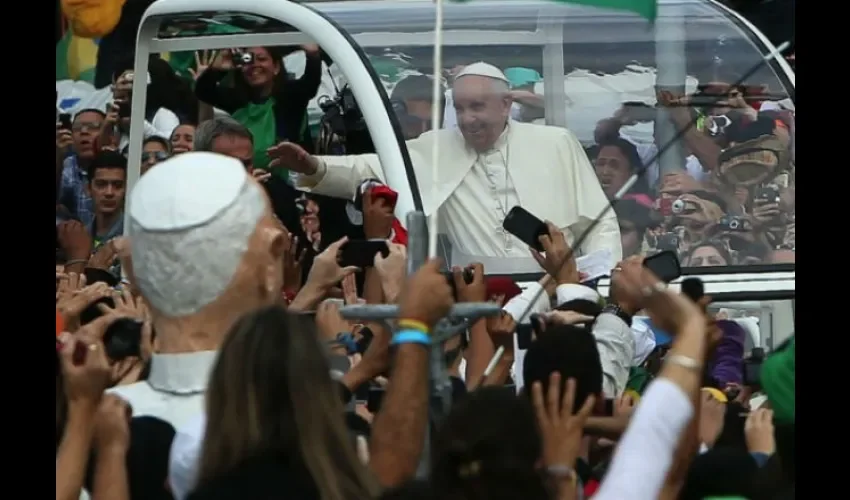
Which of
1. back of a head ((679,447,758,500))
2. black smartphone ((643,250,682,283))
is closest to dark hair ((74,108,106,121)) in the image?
black smartphone ((643,250,682,283))

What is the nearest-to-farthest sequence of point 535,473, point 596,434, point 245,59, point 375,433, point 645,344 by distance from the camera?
point 535,473 → point 375,433 → point 596,434 → point 645,344 → point 245,59

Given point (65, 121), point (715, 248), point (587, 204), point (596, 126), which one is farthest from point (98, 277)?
point (65, 121)

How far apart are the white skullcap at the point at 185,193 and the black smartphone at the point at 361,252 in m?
1.25

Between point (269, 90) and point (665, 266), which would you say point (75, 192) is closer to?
point (269, 90)

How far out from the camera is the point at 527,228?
5.82 meters

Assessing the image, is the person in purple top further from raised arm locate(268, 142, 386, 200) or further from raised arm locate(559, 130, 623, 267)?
raised arm locate(268, 142, 386, 200)

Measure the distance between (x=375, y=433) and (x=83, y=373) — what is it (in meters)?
0.62

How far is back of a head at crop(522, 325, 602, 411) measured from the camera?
4.04 m

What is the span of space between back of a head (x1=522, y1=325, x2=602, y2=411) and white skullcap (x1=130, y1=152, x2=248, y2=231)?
2.54ft

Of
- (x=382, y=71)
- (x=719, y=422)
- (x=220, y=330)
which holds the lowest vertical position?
(x=719, y=422)

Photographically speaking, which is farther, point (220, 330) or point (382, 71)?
point (382, 71)

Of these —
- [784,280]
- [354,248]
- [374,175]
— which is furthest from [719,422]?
[374,175]

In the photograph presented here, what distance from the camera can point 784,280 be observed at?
22.6ft
